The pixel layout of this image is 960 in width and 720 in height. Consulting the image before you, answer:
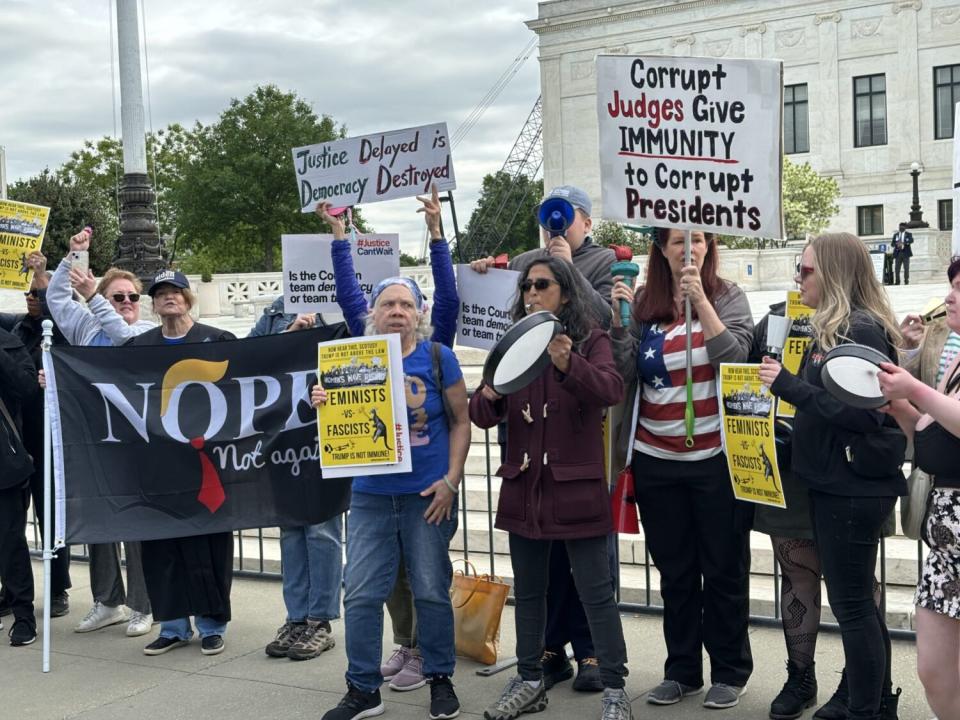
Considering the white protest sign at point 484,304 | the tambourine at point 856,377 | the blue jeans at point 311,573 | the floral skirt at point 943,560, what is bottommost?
the blue jeans at point 311,573

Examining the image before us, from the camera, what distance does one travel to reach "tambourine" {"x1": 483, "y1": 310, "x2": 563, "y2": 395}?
15.8ft

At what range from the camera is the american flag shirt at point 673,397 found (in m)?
5.20

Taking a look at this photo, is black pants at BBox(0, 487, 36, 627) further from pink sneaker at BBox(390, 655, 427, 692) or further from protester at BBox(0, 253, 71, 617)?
pink sneaker at BBox(390, 655, 427, 692)

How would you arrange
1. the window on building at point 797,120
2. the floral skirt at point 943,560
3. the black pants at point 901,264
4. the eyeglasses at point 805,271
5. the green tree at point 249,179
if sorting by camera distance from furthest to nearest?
1. the window on building at point 797,120
2. the green tree at point 249,179
3. the black pants at point 901,264
4. the eyeglasses at point 805,271
5. the floral skirt at point 943,560

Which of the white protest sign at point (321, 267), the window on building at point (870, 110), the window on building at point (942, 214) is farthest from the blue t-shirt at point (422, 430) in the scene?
the window on building at point (870, 110)

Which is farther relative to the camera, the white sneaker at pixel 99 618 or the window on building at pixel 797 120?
the window on building at pixel 797 120

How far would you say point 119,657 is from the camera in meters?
6.61

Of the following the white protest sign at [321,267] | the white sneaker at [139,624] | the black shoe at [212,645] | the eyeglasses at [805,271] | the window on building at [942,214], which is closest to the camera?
the eyeglasses at [805,271]

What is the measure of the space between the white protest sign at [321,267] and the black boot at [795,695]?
3.11m

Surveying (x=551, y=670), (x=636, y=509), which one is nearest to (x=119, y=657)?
(x=551, y=670)

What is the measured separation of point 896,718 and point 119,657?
4.15m

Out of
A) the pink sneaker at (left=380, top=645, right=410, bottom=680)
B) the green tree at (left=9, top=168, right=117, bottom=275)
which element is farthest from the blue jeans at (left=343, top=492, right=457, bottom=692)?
the green tree at (left=9, top=168, right=117, bottom=275)

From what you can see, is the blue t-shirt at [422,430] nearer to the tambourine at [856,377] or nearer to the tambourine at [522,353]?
the tambourine at [522,353]

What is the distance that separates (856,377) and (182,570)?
408 cm
